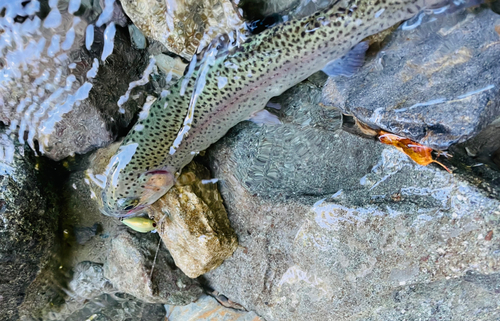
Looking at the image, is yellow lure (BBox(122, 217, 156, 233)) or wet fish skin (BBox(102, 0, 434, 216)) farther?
yellow lure (BBox(122, 217, 156, 233))

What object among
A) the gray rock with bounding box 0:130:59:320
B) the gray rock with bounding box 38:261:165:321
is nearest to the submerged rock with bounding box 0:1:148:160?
the gray rock with bounding box 0:130:59:320

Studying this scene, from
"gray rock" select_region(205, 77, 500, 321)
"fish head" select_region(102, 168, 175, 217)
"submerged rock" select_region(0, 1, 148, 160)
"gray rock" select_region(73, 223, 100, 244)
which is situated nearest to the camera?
"gray rock" select_region(205, 77, 500, 321)

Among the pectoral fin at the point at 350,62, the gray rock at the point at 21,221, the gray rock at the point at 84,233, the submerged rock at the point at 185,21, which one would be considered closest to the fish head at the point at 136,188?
the gray rock at the point at 21,221

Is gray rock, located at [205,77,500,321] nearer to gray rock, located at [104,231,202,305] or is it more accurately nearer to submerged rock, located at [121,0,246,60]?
submerged rock, located at [121,0,246,60]

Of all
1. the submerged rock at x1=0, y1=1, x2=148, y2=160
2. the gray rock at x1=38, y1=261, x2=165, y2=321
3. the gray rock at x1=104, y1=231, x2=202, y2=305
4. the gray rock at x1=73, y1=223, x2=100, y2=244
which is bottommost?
the gray rock at x1=38, y1=261, x2=165, y2=321

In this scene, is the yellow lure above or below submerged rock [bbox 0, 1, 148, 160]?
below

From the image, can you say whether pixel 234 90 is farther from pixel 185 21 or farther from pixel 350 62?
pixel 350 62

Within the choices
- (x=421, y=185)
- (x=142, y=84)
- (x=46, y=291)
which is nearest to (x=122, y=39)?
(x=142, y=84)
